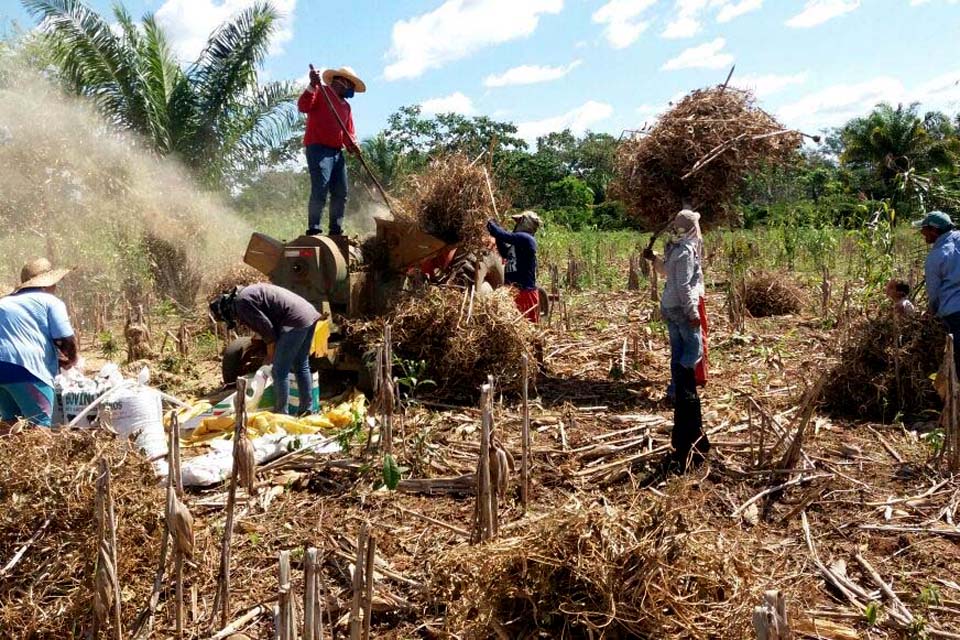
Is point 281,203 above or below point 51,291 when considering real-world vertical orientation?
above

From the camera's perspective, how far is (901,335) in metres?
5.95

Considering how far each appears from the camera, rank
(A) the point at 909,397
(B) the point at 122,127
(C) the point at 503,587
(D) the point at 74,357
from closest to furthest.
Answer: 1. (C) the point at 503,587
2. (D) the point at 74,357
3. (A) the point at 909,397
4. (B) the point at 122,127

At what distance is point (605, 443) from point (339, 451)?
1868 millimetres

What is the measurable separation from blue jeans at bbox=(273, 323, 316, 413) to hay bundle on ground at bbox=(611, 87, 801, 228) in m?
3.28

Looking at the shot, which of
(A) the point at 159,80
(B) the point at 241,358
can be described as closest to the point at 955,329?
(B) the point at 241,358

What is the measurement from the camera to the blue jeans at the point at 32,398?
187 inches

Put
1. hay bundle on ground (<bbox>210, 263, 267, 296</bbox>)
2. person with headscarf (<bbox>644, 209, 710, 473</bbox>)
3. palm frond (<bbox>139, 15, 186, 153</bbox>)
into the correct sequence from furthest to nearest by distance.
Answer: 1. palm frond (<bbox>139, 15, 186, 153</bbox>)
2. hay bundle on ground (<bbox>210, 263, 267, 296</bbox>)
3. person with headscarf (<bbox>644, 209, 710, 473</bbox>)

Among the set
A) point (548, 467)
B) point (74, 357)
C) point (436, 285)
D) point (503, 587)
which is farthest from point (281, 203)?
point (503, 587)

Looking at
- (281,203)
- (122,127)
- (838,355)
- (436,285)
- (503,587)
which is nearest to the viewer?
(503,587)

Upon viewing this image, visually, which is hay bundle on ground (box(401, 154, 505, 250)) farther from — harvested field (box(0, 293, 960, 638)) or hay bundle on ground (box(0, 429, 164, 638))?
hay bundle on ground (box(0, 429, 164, 638))

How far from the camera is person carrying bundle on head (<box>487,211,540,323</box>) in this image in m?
7.33

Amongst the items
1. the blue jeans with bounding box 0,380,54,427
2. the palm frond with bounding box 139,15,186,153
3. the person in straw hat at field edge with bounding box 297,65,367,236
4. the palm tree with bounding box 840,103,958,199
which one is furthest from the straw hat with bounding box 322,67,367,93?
the palm tree with bounding box 840,103,958,199

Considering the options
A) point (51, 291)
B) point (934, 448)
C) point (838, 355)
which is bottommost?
point (934, 448)

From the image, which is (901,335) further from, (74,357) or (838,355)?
(74,357)
